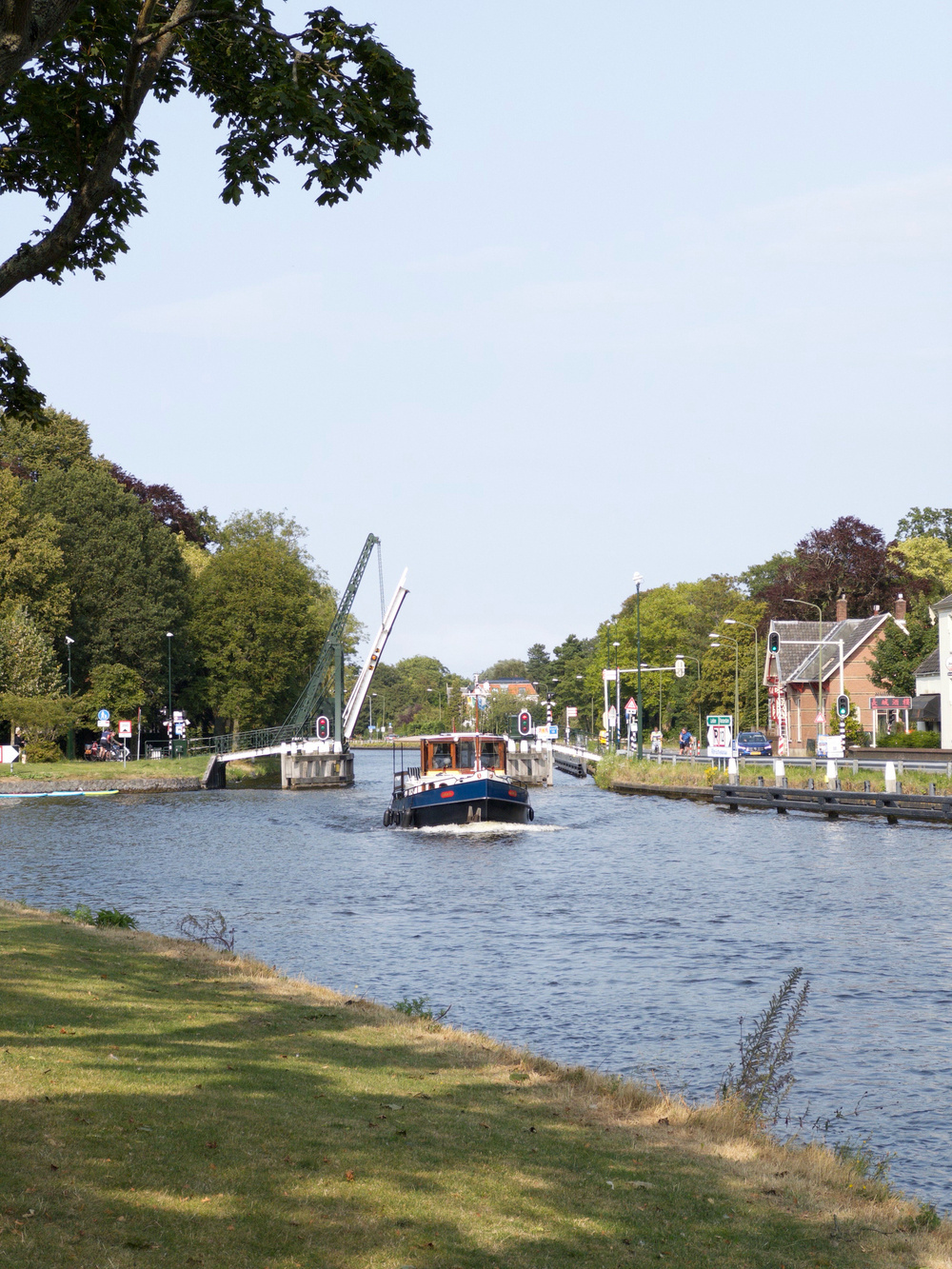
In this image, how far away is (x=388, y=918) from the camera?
25891 millimetres

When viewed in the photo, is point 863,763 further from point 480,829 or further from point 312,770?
point 312,770

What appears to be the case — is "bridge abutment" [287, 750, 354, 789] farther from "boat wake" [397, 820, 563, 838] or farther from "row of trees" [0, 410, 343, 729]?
"boat wake" [397, 820, 563, 838]

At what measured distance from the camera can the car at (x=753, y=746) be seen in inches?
3167

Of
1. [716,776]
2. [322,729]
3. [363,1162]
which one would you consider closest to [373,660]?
[322,729]

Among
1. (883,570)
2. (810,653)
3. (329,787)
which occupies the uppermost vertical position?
(883,570)

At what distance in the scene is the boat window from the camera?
51.1 meters

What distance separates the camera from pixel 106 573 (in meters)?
79.2

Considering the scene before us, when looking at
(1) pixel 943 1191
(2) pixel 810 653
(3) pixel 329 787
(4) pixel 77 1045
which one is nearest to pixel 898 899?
(1) pixel 943 1191

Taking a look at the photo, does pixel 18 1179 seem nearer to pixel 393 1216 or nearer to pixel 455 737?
pixel 393 1216

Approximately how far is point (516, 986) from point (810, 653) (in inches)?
3350

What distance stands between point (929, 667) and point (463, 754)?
3895cm

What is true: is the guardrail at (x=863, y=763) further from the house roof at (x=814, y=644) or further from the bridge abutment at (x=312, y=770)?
the house roof at (x=814, y=644)

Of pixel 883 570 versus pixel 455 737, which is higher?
pixel 883 570

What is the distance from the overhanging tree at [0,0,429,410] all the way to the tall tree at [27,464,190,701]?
6960cm
